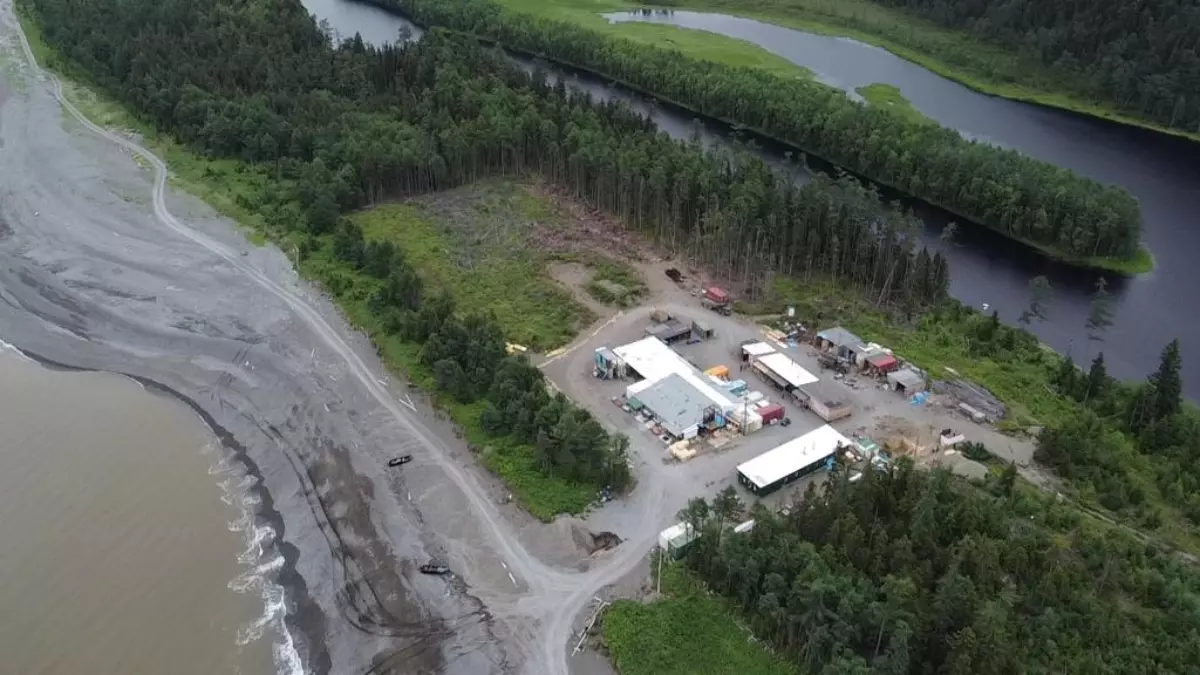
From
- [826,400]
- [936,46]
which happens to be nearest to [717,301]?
[826,400]

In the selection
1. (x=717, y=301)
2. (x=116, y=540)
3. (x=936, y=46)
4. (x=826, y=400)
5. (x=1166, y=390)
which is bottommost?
(x=116, y=540)

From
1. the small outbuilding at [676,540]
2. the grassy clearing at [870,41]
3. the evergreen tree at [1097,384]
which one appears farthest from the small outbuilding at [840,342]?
the grassy clearing at [870,41]

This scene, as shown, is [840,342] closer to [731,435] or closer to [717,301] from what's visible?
[717,301]

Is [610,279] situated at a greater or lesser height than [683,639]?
greater

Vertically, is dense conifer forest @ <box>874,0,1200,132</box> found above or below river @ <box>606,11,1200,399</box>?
above

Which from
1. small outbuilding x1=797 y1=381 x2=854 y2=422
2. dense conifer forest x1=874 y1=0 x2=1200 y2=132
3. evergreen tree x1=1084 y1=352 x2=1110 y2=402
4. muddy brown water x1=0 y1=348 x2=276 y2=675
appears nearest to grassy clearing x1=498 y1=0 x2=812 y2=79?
dense conifer forest x1=874 y1=0 x2=1200 y2=132

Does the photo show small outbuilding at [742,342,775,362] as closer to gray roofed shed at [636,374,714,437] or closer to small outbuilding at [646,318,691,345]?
small outbuilding at [646,318,691,345]
